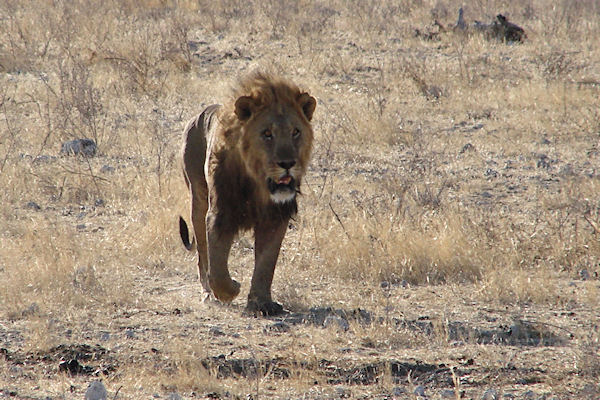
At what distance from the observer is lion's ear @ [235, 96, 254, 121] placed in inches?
219

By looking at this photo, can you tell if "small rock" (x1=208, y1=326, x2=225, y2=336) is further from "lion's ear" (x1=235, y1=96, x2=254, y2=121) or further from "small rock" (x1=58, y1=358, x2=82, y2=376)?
"lion's ear" (x1=235, y1=96, x2=254, y2=121)

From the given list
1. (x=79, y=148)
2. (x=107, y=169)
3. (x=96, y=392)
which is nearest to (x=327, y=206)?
(x=107, y=169)

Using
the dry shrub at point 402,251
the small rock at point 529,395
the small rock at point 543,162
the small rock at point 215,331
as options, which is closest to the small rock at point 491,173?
the small rock at point 543,162

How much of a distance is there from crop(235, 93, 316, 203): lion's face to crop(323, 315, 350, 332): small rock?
74cm

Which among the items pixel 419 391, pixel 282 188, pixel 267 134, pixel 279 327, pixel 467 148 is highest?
pixel 267 134

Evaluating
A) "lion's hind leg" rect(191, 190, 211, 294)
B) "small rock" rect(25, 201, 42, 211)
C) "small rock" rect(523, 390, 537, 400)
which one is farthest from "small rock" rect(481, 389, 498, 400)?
"small rock" rect(25, 201, 42, 211)

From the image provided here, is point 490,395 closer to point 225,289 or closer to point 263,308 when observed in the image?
point 263,308

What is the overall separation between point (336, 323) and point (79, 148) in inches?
202

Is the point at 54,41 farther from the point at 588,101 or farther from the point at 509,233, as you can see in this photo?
the point at 509,233

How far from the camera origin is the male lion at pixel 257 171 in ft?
18.1

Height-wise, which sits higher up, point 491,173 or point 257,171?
point 257,171

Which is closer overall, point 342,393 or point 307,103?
point 342,393

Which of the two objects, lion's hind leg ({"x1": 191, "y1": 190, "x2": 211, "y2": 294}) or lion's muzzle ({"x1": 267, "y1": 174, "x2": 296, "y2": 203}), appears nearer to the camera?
lion's muzzle ({"x1": 267, "y1": 174, "x2": 296, "y2": 203})

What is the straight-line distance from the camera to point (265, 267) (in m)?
5.89
